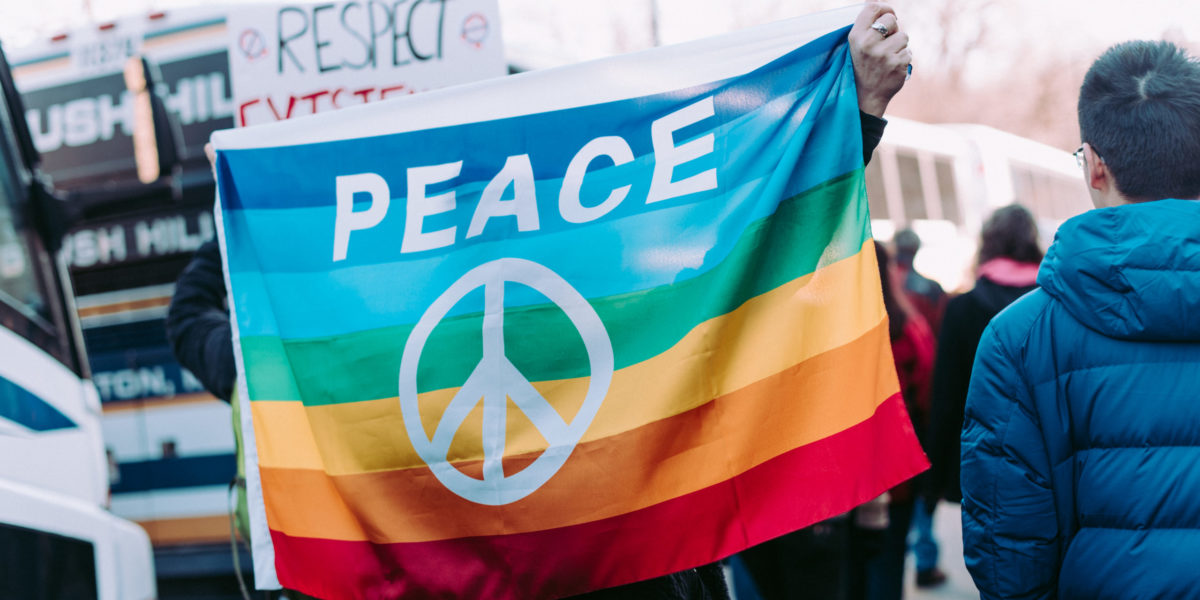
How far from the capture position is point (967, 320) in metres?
3.97

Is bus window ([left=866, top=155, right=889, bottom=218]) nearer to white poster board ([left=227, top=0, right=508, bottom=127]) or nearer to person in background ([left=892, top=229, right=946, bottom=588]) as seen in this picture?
person in background ([left=892, top=229, right=946, bottom=588])

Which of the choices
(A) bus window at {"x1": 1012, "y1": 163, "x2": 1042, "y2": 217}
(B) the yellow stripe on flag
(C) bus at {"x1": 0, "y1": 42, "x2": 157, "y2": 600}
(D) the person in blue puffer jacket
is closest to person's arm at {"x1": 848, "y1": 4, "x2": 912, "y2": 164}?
(B) the yellow stripe on flag

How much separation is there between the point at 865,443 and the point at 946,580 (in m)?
4.23

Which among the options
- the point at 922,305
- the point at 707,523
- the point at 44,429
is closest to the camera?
the point at 707,523

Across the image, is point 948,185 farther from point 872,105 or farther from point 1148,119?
point 1148,119

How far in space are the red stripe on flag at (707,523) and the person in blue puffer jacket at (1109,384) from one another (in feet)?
1.07

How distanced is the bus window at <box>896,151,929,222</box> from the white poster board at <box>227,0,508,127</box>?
1007 centimetres

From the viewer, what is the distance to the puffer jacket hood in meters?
1.79

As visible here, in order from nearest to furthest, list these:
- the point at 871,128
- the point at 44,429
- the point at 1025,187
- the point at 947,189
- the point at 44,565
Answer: the point at 871,128 → the point at 44,565 → the point at 44,429 → the point at 947,189 → the point at 1025,187

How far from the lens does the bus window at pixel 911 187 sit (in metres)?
13.0

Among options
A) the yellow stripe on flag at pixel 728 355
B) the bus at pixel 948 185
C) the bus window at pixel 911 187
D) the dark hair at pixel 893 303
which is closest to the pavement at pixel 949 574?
the dark hair at pixel 893 303

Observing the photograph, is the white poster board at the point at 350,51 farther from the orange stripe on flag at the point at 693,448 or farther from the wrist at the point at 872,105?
the orange stripe on flag at the point at 693,448

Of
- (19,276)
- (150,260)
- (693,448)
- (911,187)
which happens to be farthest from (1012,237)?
(911,187)

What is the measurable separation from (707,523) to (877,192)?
10665 millimetres
